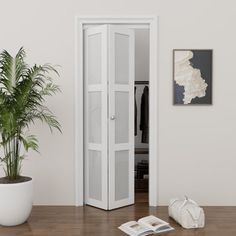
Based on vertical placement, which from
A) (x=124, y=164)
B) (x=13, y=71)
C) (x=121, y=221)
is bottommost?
(x=121, y=221)

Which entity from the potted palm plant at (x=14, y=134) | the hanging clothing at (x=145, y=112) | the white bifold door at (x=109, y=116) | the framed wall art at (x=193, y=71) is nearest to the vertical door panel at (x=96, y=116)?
the white bifold door at (x=109, y=116)

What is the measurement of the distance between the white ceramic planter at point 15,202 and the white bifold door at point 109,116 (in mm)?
902

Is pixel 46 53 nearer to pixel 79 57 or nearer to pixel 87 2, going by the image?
pixel 79 57

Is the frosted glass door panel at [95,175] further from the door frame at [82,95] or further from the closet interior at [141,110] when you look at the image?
the closet interior at [141,110]

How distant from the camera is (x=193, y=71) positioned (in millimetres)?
3869

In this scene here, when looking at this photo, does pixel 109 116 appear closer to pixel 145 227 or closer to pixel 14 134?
pixel 14 134

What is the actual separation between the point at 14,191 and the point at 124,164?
1355 mm

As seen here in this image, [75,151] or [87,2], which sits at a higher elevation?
[87,2]

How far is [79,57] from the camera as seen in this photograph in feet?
12.8

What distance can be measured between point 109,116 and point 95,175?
0.74 m

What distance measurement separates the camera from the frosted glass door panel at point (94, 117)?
A: 3.86 metres

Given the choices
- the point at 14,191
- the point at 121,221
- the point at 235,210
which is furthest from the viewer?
the point at 235,210

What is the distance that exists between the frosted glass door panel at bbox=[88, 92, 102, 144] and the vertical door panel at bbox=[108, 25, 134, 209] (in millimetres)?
155

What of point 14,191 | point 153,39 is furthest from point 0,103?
point 153,39
